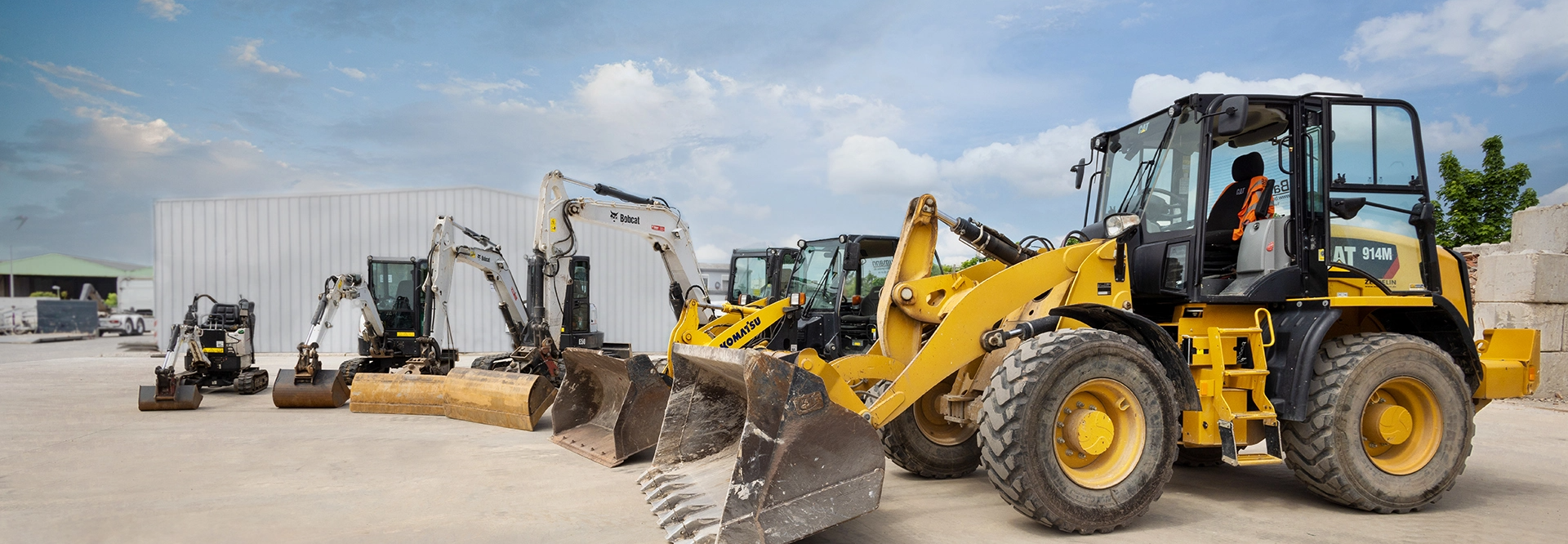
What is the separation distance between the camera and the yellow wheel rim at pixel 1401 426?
5.41 m

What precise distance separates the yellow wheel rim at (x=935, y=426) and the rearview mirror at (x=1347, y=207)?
9.21 feet

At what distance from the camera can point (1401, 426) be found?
5.45m

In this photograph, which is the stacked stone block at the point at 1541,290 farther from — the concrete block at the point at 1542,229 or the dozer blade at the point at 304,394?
the dozer blade at the point at 304,394

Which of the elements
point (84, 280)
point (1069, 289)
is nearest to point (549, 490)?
point (1069, 289)

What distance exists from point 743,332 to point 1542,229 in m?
12.1

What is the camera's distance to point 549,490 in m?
6.21

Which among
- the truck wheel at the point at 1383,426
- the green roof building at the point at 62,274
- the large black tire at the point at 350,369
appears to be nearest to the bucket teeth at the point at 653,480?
the truck wheel at the point at 1383,426

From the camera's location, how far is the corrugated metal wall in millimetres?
24188

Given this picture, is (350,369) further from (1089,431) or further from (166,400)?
(1089,431)

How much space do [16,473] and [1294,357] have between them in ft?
31.6

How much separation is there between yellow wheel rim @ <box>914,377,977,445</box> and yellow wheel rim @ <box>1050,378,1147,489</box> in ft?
4.79

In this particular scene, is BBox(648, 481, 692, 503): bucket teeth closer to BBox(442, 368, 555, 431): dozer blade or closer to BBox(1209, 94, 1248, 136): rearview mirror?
BBox(1209, 94, 1248, 136): rearview mirror

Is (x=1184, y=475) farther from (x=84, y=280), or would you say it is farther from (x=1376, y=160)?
(x=84, y=280)

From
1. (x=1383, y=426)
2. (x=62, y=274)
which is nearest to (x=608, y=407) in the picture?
(x=1383, y=426)
